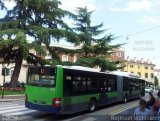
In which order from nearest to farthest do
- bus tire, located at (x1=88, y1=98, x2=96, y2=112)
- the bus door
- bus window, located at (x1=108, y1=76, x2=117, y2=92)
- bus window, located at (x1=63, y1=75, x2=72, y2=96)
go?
bus window, located at (x1=63, y1=75, x2=72, y2=96) < bus tire, located at (x1=88, y1=98, x2=96, y2=112) < the bus door < bus window, located at (x1=108, y1=76, x2=117, y2=92)

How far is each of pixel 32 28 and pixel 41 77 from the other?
21.4m

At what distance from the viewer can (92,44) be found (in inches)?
2126

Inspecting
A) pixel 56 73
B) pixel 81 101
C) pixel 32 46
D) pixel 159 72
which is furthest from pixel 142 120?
pixel 159 72

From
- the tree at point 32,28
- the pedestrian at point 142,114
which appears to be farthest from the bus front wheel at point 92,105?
the tree at point 32,28

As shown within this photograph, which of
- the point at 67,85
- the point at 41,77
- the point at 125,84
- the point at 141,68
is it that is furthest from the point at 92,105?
the point at 141,68

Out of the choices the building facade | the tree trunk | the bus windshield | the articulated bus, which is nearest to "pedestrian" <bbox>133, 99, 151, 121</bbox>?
the articulated bus

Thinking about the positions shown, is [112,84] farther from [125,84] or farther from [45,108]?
[45,108]

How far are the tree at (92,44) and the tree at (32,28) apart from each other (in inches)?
424

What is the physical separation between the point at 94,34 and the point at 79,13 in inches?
157

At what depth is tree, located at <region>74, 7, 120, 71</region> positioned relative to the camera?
5159 cm

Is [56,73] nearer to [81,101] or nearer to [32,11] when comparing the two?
[81,101]

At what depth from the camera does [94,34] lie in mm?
53344

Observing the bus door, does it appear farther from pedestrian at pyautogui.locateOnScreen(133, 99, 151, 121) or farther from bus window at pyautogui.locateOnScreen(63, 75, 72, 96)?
pedestrian at pyautogui.locateOnScreen(133, 99, 151, 121)

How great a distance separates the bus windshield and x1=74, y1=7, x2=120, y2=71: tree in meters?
32.5
